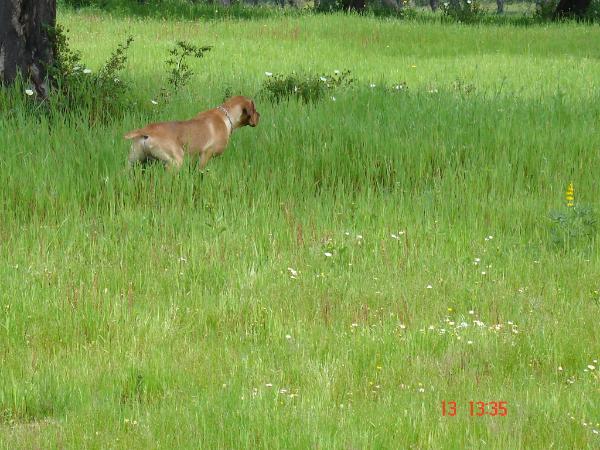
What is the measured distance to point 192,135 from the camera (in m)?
8.16

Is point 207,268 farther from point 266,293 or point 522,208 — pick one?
point 522,208

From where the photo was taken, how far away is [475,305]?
5742 millimetres

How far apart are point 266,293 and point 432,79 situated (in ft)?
30.2

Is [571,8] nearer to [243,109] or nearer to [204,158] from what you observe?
[243,109]

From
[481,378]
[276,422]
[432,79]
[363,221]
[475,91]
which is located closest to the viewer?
[276,422]

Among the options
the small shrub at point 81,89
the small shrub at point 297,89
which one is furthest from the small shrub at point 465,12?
the small shrub at point 81,89

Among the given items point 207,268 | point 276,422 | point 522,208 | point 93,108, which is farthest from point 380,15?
point 276,422

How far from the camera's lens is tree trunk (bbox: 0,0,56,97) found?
33.6ft

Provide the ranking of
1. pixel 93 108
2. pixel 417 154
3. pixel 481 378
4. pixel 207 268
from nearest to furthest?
pixel 481 378, pixel 207 268, pixel 417 154, pixel 93 108

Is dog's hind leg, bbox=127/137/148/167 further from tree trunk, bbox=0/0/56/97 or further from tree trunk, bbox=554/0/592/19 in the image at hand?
tree trunk, bbox=554/0/592/19
